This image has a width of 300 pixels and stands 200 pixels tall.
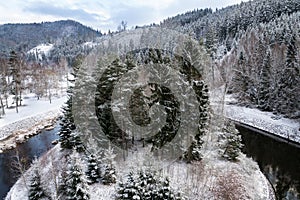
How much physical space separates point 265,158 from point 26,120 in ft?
95.6

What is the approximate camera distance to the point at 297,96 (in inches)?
1275

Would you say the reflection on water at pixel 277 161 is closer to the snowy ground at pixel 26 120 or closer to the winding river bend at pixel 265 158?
the winding river bend at pixel 265 158

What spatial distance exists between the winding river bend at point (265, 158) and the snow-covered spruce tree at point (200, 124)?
6.05 m

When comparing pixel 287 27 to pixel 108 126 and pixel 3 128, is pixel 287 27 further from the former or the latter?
pixel 3 128

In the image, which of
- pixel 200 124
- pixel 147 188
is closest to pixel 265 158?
pixel 200 124

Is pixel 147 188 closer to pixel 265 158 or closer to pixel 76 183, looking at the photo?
pixel 76 183

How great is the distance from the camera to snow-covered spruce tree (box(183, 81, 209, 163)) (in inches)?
772

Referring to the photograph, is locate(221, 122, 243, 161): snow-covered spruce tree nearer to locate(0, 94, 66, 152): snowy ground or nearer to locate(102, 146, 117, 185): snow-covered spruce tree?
locate(102, 146, 117, 185): snow-covered spruce tree

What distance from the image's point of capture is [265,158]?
81.1ft

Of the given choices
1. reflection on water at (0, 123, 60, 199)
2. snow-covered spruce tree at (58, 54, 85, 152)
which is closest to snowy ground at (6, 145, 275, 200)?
snow-covered spruce tree at (58, 54, 85, 152)

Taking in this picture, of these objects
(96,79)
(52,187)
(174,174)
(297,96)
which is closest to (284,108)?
(297,96)

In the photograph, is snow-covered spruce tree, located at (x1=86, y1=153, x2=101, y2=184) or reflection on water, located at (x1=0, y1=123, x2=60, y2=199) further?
reflection on water, located at (x1=0, y1=123, x2=60, y2=199)

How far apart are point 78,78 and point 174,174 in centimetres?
1004

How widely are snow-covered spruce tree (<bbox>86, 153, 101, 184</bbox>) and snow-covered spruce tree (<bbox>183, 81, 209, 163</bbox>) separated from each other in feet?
20.8
